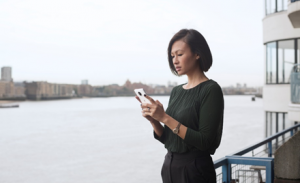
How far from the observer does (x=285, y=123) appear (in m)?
14.3

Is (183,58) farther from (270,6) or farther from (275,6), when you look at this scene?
(270,6)

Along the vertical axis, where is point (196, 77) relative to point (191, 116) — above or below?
above

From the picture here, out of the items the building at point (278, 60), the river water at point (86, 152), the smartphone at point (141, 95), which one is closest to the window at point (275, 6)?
the building at point (278, 60)

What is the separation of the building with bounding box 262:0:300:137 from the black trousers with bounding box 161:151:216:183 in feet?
43.0

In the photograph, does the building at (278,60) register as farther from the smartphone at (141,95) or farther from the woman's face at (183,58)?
the smartphone at (141,95)

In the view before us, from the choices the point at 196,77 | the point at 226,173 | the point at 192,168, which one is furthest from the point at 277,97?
the point at 192,168

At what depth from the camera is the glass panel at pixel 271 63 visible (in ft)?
49.0

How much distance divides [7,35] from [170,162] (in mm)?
215265

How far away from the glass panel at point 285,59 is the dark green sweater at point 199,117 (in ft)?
45.5

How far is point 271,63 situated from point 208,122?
14766 millimetres

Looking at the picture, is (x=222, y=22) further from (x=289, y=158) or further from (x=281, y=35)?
(x=289, y=158)

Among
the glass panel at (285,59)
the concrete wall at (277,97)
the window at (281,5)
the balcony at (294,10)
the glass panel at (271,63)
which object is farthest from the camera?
the glass panel at (271,63)

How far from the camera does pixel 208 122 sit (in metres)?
1.35

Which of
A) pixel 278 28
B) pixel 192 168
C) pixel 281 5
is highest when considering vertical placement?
pixel 281 5
